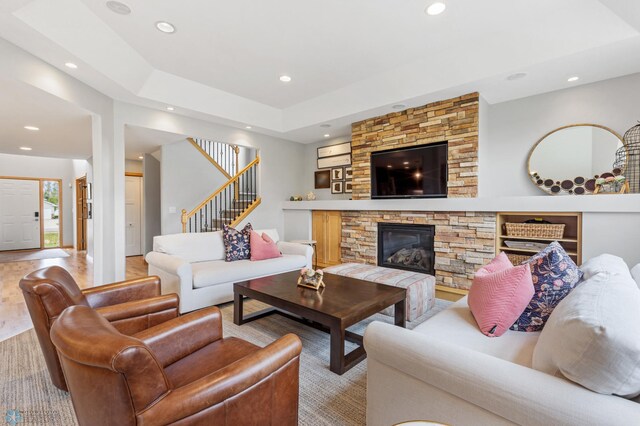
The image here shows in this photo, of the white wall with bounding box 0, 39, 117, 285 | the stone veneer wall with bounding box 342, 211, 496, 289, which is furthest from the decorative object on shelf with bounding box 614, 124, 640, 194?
the white wall with bounding box 0, 39, 117, 285

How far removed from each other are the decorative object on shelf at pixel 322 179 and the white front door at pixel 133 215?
4424 mm

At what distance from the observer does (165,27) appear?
3061 mm

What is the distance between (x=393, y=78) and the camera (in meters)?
4.13

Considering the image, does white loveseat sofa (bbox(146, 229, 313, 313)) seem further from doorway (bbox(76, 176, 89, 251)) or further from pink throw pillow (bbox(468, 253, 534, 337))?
doorway (bbox(76, 176, 89, 251))

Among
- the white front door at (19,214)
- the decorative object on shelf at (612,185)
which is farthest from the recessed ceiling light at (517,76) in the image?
the white front door at (19,214)

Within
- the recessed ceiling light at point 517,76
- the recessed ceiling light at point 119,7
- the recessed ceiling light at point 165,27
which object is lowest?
the recessed ceiling light at point 517,76

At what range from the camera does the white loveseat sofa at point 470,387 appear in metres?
0.92

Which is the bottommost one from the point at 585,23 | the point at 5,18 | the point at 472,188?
the point at 472,188

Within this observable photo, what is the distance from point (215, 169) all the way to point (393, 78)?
4425 millimetres

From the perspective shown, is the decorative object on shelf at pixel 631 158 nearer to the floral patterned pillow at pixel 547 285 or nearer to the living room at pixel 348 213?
the living room at pixel 348 213

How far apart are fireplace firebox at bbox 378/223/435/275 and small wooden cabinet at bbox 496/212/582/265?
34.1 inches

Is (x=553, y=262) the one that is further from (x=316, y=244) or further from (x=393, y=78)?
(x=316, y=244)

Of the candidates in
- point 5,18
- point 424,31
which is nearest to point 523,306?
point 424,31

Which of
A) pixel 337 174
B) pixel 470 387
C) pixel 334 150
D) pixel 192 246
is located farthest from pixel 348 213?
pixel 470 387
